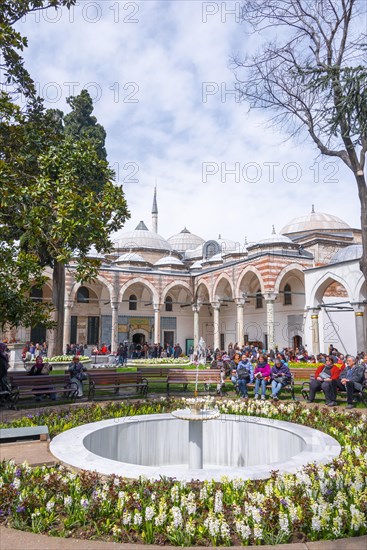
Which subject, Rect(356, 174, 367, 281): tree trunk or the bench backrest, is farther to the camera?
Rect(356, 174, 367, 281): tree trunk

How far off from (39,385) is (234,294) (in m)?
16.8

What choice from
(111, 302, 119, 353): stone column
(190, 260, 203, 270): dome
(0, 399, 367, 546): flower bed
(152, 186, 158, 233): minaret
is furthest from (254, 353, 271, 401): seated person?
(152, 186, 158, 233): minaret

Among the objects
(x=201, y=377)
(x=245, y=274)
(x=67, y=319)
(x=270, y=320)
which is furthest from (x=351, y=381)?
(x=67, y=319)

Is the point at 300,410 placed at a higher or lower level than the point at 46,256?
lower

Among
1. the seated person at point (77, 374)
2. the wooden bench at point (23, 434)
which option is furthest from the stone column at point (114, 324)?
the wooden bench at point (23, 434)

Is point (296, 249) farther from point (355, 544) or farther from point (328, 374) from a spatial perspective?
point (355, 544)

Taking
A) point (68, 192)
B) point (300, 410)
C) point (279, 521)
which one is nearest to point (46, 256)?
point (68, 192)

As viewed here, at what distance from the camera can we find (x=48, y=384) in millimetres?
8820

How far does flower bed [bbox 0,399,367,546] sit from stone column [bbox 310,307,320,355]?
1701 cm

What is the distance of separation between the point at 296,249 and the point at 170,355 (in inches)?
420

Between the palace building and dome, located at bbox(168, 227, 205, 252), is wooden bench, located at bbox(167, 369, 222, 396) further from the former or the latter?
dome, located at bbox(168, 227, 205, 252)

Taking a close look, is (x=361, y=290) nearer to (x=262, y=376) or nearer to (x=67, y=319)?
(x=262, y=376)

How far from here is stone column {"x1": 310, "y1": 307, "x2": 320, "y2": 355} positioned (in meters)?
20.3

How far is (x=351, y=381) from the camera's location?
8.11m
